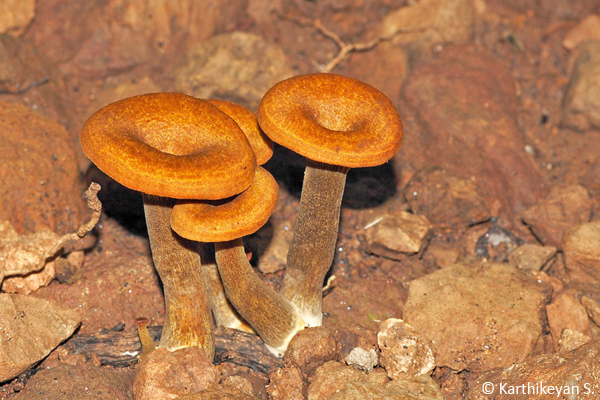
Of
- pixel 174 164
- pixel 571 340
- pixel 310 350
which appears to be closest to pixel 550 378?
pixel 571 340

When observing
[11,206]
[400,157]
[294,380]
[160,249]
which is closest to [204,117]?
[160,249]

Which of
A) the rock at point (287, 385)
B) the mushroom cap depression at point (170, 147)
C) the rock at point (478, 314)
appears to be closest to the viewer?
the mushroom cap depression at point (170, 147)

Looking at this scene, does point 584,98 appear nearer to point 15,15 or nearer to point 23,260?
point 23,260

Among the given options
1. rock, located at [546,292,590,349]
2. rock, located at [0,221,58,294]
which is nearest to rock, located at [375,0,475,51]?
rock, located at [546,292,590,349]

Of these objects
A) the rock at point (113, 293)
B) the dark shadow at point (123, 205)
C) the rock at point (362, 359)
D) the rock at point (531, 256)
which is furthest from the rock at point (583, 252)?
the dark shadow at point (123, 205)

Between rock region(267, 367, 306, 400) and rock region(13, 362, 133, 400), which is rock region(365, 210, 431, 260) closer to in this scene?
rock region(267, 367, 306, 400)

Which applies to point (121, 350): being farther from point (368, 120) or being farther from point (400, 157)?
point (400, 157)

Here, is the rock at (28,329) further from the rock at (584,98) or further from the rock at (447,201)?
the rock at (584,98)
